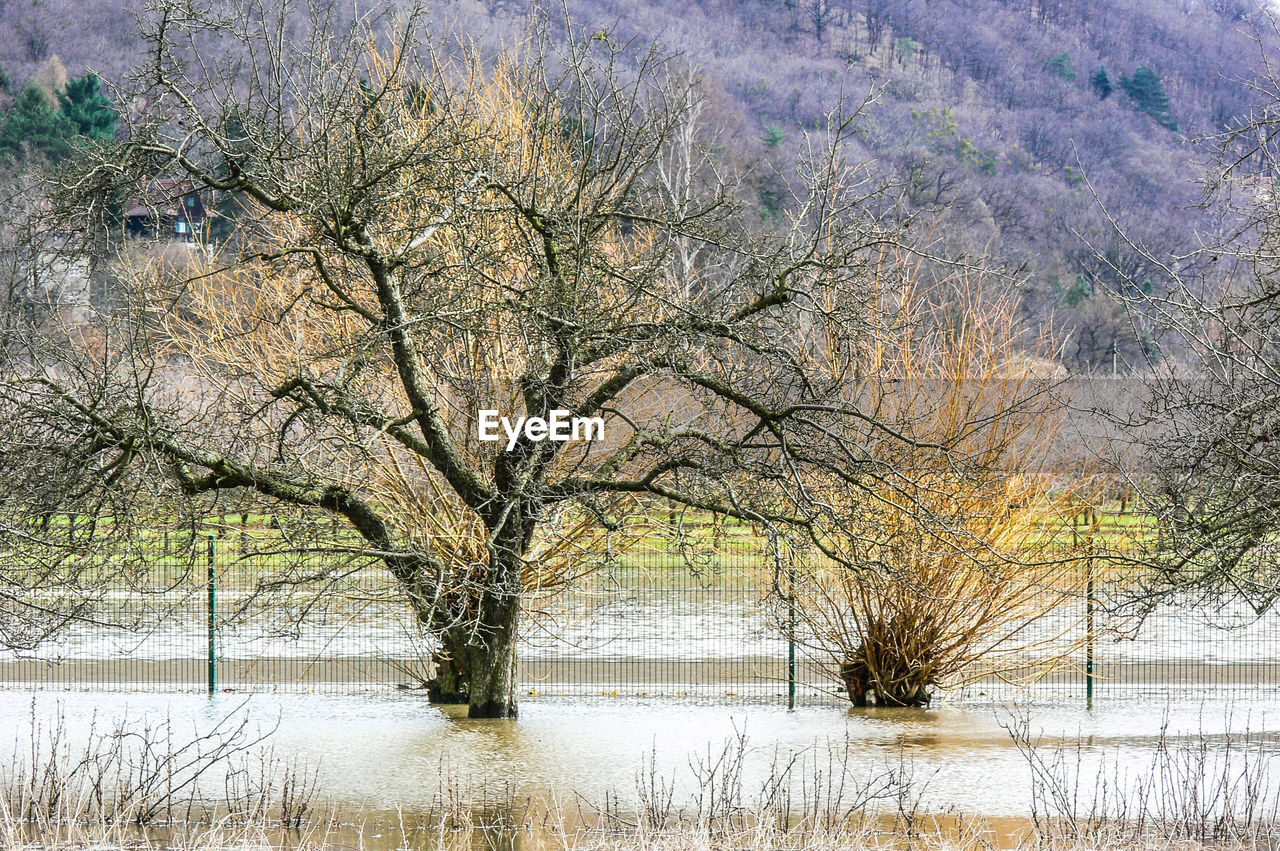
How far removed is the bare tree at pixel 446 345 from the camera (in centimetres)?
1080

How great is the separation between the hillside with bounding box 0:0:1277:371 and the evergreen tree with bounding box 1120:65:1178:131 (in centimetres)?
19

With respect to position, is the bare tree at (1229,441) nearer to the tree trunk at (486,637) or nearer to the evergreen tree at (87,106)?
the tree trunk at (486,637)

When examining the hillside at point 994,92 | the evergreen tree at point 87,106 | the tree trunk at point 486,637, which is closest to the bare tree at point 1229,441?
the tree trunk at point 486,637

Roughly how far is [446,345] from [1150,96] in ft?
381

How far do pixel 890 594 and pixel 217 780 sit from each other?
6792 millimetres

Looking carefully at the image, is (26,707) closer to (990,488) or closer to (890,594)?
(890,594)

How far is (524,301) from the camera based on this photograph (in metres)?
11.4

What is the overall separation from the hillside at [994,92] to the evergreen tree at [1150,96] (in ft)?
0.62

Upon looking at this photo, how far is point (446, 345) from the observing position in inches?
554

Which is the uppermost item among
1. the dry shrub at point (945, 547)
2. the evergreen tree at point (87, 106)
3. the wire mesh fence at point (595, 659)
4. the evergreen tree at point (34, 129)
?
the evergreen tree at point (87, 106)

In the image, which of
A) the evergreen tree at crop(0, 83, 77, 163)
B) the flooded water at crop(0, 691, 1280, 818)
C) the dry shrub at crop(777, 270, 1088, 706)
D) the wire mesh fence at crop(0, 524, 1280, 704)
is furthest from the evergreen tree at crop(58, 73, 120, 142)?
the dry shrub at crop(777, 270, 1088, 706)

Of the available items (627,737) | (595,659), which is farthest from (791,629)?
(595,659)

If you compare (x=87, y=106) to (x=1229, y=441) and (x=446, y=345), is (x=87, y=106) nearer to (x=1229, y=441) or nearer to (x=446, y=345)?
(x=446, y=345)

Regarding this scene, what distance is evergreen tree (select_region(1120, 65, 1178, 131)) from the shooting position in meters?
116
